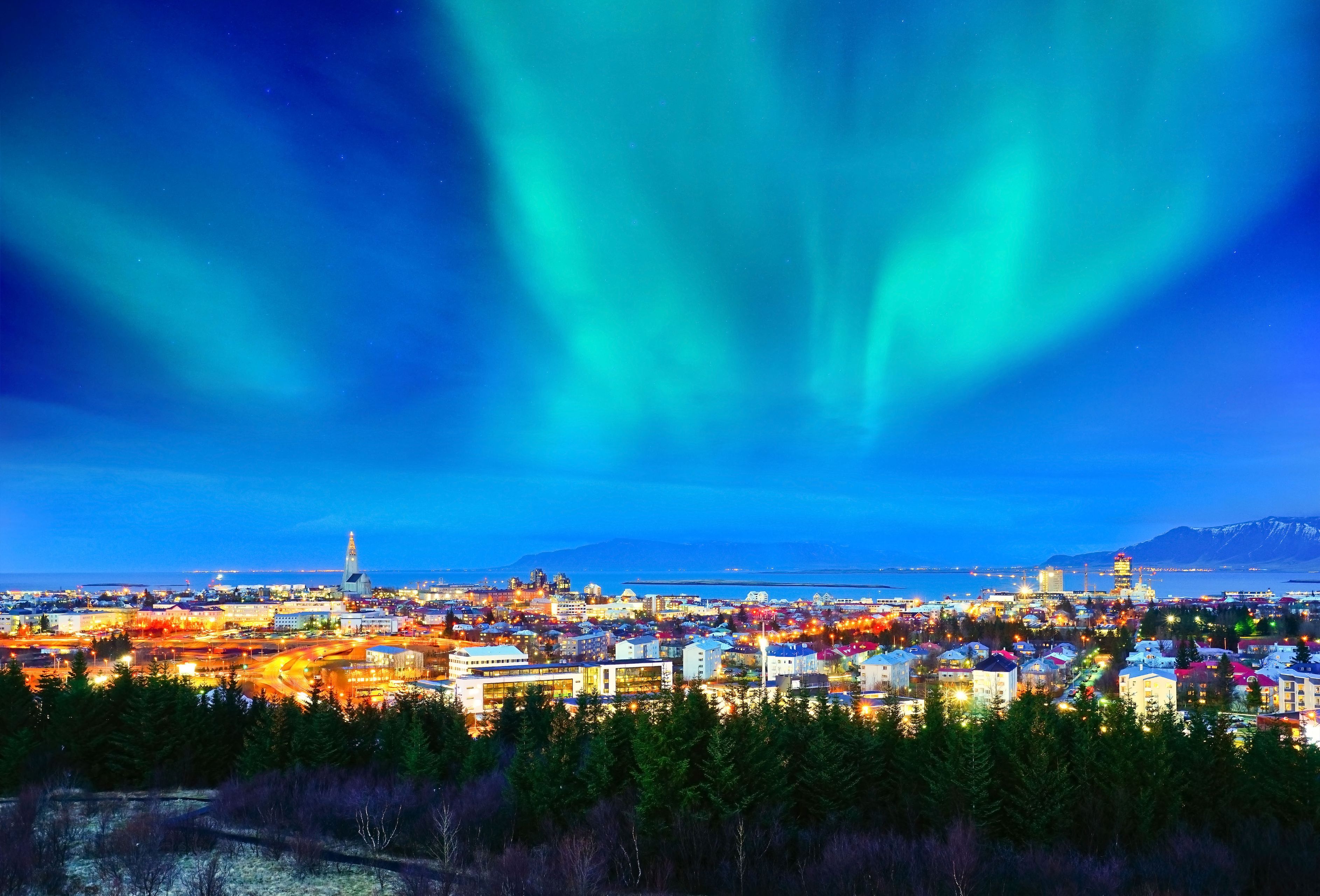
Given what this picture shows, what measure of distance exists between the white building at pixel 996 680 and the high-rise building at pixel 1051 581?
85499mm

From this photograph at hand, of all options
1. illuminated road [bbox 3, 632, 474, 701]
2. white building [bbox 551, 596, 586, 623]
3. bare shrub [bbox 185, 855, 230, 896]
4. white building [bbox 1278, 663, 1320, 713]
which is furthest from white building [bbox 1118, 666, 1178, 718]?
white building [bbox 551, 596, 586, 623]

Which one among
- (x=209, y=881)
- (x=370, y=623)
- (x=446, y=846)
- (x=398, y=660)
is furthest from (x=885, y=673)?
(x=370, y=623)

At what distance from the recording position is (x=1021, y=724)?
10016mm

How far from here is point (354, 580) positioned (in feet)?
313

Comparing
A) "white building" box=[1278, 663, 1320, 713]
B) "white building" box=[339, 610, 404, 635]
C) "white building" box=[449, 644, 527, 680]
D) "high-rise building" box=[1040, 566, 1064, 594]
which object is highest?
"high-rise building" box=[1040, 566, 1064, 594]

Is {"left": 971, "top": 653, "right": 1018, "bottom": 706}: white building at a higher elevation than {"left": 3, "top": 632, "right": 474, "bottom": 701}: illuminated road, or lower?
lower

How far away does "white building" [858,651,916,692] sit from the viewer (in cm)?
2794

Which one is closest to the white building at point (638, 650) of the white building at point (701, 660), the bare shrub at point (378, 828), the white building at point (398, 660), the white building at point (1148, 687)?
the white building at point (701, 660)

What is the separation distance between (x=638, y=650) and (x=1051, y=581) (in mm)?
88586

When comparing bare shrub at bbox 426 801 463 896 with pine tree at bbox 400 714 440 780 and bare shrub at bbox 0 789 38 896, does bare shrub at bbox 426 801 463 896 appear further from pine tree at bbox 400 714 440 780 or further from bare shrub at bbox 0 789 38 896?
bare shrub at bbox 0 789 38 896

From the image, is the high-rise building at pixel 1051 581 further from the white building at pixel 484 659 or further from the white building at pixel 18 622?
the white building at pixel 18 622

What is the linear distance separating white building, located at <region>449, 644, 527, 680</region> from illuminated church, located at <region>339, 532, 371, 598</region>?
199 feet

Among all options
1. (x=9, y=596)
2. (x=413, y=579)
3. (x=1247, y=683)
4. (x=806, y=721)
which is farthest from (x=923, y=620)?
(x=413, y=579)

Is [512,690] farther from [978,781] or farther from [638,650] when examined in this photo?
[978,781]
